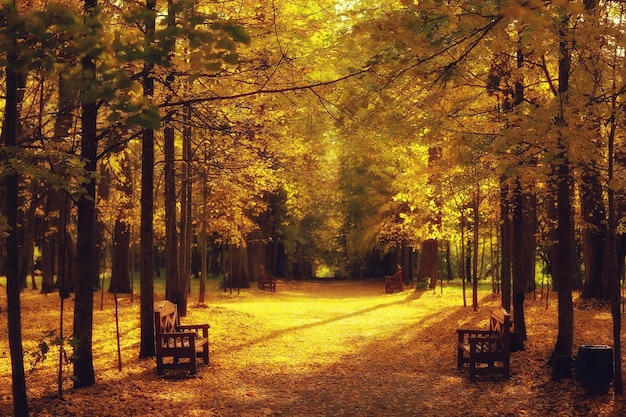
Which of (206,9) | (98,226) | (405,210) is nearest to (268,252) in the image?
(405,210)

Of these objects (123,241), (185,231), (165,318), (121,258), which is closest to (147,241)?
(165,318)

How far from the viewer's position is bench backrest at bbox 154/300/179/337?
9.06 meters

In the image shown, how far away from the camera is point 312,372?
10023mm

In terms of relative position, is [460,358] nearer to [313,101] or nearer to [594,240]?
[313,101]

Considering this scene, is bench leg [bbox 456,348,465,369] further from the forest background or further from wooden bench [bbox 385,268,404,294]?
wooden bench [bbox 385,268,404,294]

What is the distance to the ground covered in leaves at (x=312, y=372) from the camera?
7.45m

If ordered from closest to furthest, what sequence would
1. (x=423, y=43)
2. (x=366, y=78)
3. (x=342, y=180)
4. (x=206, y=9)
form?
(x=423, y=43) < (x=366, y=78) < (x=206, y=9) < (x=342, y=180)

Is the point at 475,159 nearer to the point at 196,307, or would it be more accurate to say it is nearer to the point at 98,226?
the point at 196,307

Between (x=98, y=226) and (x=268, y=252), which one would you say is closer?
(x=98, y=226)

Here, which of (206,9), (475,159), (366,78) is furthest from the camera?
(206,9)

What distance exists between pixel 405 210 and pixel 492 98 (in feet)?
56.8

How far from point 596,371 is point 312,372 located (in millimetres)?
4455

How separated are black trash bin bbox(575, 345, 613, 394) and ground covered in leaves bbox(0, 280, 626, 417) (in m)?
0.11

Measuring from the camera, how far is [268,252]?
36.2m
